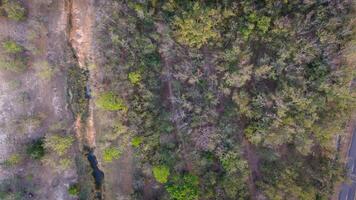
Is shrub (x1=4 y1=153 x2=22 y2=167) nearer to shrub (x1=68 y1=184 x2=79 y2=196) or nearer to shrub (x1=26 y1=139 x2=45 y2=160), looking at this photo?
shrub (x1=26 y1=139 x2=45 y2=160)

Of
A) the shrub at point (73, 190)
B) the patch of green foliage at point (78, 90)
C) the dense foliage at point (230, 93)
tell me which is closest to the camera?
the dense foliage at point (230, 93)

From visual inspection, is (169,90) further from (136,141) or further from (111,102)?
(136,141)

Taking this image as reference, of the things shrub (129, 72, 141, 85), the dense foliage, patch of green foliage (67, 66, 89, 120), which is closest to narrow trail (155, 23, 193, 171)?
the dense foliage

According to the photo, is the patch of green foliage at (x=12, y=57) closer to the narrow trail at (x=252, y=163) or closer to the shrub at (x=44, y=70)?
the shrub at (x=44, y=70)

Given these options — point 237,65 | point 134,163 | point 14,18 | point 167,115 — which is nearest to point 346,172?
point 237,65

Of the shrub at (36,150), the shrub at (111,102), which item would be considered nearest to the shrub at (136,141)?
the shrub at (111,102)

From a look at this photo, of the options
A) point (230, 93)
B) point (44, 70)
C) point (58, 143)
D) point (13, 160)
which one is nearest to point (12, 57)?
point (44, 70)
